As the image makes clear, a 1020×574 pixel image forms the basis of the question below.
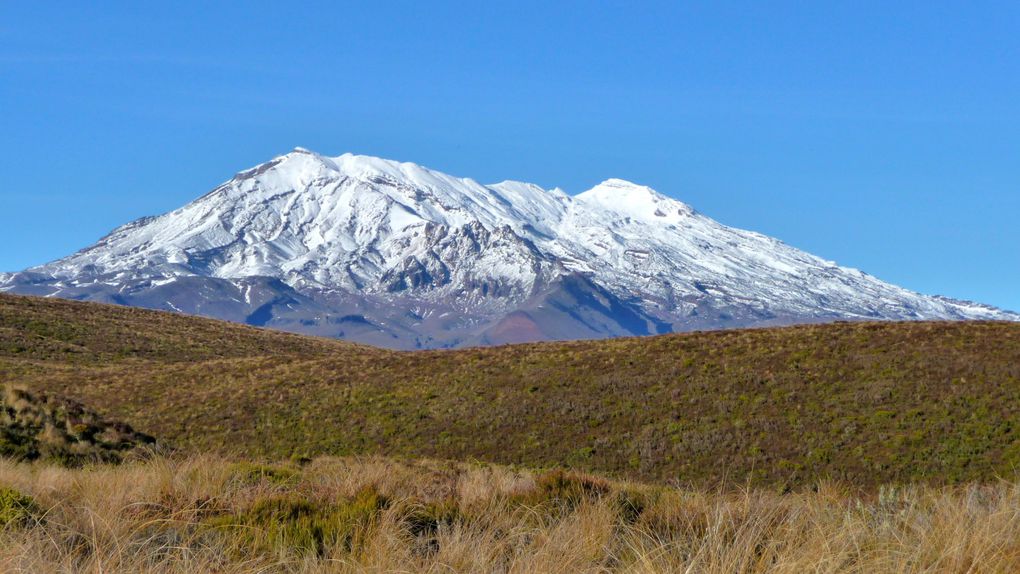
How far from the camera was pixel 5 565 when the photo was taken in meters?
5.27

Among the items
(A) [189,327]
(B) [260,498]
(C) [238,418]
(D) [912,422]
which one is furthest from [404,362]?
(B) [260,498]

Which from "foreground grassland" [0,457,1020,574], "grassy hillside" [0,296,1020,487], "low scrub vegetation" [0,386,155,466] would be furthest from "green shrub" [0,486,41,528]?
"grassy hillside" [0,296,1020,487]

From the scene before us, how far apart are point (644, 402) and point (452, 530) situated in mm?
28004

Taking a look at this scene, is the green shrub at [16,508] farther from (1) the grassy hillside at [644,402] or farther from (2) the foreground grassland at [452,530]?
(1) the grassy hillside at [644,402]

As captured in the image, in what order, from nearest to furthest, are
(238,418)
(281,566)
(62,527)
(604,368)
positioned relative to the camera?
1. (281,566)
2. (62,527)
3. (238,418)
4. (604,368)

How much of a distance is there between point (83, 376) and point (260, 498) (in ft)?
141

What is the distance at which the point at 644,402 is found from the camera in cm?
3488

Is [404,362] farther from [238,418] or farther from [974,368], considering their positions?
[974,368]

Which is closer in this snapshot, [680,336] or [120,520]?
[120,520]

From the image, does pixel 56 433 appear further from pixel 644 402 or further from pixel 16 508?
pixel 644 402

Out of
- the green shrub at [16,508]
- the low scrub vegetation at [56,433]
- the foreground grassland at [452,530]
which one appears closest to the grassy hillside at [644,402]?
the low scrub vegetation at [56,433]

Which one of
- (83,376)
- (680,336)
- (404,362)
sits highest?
(680,336)

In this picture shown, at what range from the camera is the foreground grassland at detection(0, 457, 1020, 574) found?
5754 mm

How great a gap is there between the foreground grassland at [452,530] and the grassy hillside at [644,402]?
17.7 meters
